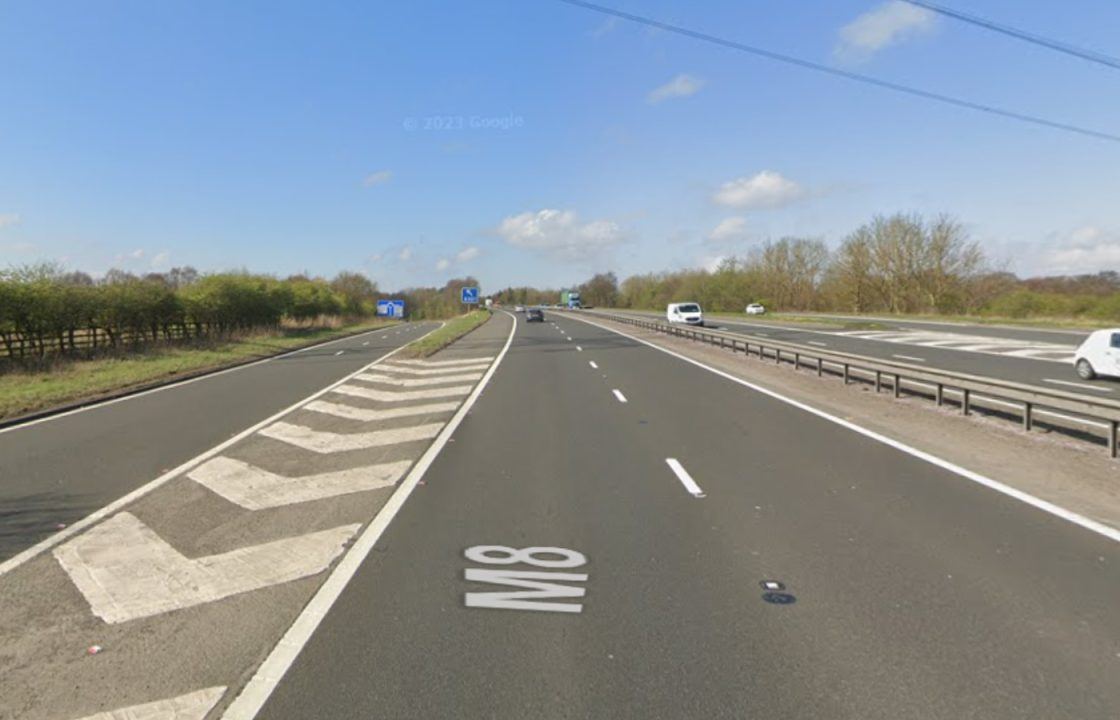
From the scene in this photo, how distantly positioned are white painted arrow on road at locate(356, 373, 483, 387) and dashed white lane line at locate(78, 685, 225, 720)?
15804 mm

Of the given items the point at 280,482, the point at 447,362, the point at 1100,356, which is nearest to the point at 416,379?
the point at 447,362

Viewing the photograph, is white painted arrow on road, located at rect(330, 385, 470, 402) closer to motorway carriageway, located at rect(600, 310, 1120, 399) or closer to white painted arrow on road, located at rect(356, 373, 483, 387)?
white painted arrow on road, located at rect(356, 373, 483, 387)

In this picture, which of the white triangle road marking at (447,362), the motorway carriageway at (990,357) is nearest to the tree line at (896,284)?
the motorway carriageway at (990,357)

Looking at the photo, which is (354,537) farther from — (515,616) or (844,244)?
(844,244)

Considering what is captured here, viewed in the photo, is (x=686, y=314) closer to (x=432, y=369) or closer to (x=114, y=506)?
(x=432, y=369)

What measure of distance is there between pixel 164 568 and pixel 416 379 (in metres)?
15.4

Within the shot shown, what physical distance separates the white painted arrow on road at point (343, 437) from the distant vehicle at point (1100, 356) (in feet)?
54.8

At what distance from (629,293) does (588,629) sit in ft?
520

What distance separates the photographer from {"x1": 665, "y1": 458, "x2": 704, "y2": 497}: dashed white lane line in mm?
7745

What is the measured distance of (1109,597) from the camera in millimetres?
4789

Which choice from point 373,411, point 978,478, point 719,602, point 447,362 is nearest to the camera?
point 719,602

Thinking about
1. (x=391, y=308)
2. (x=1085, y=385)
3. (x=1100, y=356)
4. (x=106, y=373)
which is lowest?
(x=1085, y=385)

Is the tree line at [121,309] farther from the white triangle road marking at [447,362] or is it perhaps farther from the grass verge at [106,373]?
the white triangle road marking at [447,362]

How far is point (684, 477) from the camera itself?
8.43 m
